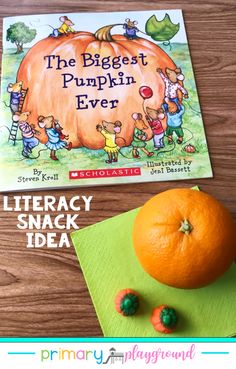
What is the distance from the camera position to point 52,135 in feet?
2.30

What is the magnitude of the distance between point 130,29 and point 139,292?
0.47 meters

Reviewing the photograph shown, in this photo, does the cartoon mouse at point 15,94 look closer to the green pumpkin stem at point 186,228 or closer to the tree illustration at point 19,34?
the tree illustration at point 19,34

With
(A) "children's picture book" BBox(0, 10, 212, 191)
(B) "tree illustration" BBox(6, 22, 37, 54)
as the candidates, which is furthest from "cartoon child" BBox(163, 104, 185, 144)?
(B) "tree illustration" BBox(6, 22, 37, 54)

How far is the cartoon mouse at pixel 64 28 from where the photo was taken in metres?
0.79

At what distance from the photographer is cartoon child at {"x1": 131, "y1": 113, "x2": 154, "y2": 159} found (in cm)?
70

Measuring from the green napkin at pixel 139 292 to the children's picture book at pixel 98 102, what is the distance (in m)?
0.10

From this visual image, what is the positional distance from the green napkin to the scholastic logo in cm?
9

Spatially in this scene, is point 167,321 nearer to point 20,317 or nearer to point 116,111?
point 20,317

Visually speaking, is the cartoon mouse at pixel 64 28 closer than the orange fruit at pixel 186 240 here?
No
